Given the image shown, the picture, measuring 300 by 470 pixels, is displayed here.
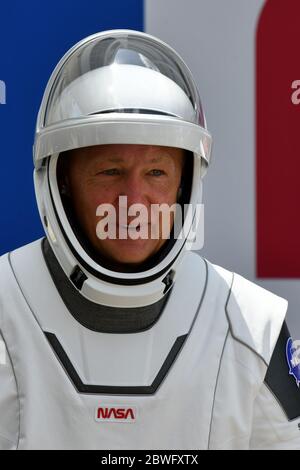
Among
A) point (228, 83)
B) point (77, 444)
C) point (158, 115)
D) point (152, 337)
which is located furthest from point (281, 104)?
point (77, 444)

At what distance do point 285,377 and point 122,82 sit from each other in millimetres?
621

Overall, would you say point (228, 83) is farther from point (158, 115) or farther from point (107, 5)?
point (158, 115)

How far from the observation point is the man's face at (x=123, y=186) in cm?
131

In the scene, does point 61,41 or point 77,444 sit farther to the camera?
point 61,41

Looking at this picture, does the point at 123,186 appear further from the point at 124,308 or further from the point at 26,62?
the point at 26,62

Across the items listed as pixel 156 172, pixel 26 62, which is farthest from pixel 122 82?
pixel 26 62

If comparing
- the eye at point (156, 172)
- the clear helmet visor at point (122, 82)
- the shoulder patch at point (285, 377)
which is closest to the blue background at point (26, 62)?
the clear helmet visor at point (122, 82)

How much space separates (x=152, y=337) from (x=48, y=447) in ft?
0.87

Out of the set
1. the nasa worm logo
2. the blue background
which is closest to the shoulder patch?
the nasa worm logo

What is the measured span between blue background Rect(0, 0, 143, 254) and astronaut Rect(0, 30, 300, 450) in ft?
1.34

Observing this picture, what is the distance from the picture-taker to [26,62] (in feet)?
5.98

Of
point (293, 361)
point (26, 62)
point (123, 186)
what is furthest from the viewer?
point (26, 62)

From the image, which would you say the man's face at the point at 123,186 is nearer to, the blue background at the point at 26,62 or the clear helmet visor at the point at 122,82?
the clear helmet visor at the point at 122,82

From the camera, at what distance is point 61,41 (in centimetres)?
183
